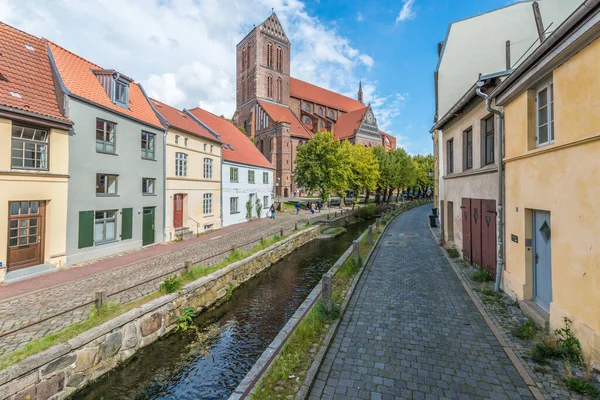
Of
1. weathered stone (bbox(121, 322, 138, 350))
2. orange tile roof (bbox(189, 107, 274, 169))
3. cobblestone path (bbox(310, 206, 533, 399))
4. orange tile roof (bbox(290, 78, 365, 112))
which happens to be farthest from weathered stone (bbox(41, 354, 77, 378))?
orange tile roof (bbox(290, 78, 365, 112))

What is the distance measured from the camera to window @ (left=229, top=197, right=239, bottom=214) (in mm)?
23714

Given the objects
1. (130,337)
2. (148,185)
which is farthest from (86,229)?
(130,337)

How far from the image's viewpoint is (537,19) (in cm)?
1384

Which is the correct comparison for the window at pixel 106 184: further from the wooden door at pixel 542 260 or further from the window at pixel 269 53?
the window at pixel 269 53

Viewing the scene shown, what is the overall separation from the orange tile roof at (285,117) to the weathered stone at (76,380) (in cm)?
4737

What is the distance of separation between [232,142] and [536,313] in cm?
2494

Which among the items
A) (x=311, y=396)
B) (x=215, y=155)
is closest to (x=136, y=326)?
(x=311, y=396)

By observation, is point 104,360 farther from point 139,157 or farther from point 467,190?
point 467,190

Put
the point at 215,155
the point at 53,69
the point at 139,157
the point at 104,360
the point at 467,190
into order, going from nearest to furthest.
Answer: the point at 104,360 < the point at 467,190 < the point at 53,69 < the point at 139,157 < the point at 215,155

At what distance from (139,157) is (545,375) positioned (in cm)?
1654

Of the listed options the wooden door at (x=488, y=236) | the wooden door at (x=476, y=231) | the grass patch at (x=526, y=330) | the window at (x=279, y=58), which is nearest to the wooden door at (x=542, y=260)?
the grass patch at (x=526, y=330)

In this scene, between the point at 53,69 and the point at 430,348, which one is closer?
the point at 430,348

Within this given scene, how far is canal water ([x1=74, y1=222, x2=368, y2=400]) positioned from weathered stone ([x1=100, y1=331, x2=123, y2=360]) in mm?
414

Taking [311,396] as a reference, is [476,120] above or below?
above
